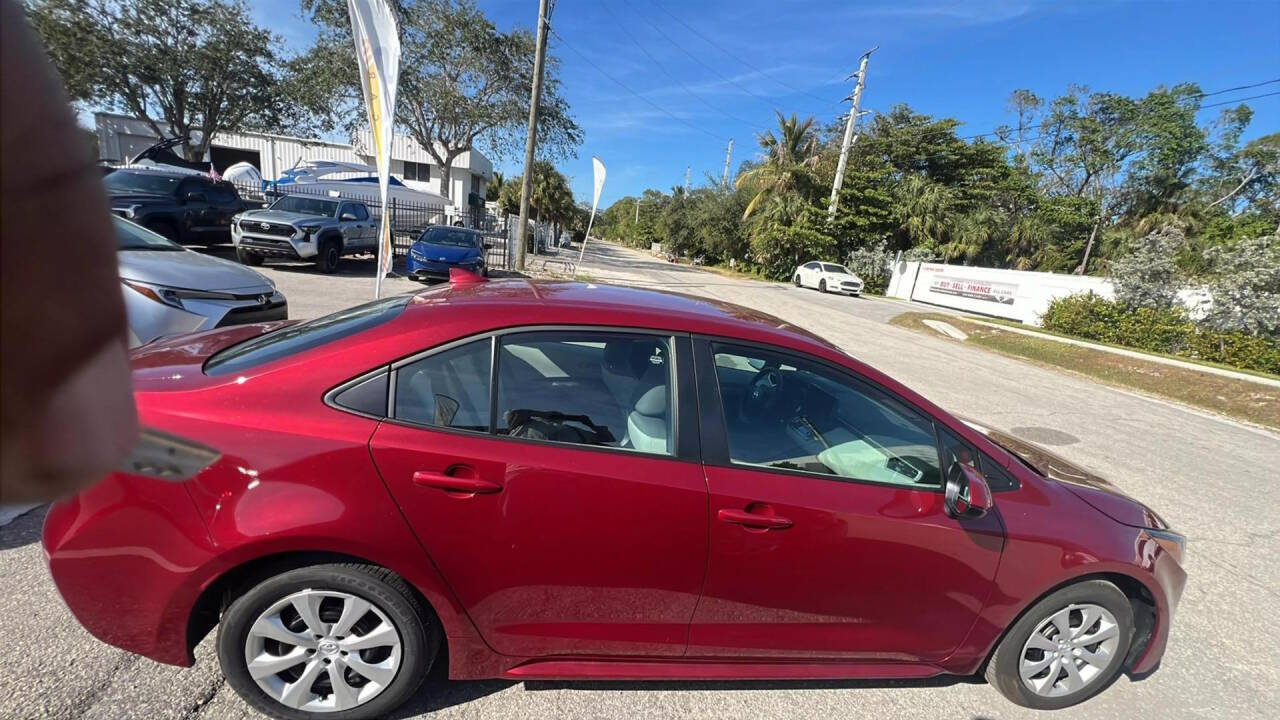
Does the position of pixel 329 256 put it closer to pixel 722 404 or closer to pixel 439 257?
pixel 439 257

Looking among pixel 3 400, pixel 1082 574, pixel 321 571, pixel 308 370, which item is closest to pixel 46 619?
pixel 321 571

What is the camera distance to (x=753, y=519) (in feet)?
6.68

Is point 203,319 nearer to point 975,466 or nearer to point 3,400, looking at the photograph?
point 3,400

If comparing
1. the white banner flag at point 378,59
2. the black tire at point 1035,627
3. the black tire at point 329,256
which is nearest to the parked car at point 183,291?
the white banner flag at point 378,59

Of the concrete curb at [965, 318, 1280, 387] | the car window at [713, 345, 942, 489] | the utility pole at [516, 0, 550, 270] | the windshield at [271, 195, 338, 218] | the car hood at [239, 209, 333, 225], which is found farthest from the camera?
the utility pole at [516, 0, 550, 270]

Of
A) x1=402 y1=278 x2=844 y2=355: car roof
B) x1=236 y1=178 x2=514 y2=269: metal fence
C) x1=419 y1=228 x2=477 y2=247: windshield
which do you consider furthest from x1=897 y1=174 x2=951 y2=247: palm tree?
x1=402 y1=278 x2=844 y2=355: car roof

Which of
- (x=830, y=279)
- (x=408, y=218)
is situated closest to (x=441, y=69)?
(x=408, y=218)

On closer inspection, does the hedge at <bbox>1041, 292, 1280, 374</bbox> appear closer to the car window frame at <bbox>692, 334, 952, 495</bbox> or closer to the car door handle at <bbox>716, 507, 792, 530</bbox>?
the car window frame at <bbox>692, 334, 952, 495</bbox>

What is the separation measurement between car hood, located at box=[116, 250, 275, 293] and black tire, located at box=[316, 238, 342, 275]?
815 cm

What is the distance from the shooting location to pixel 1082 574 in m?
2.37

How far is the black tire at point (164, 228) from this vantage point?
36.5ft

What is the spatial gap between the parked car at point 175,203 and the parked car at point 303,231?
2.45 feet

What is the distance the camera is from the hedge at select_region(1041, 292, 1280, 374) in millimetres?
12945

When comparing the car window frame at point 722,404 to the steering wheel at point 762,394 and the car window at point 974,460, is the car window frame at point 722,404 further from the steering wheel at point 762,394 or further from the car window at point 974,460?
the steering wheel at point 762,394
